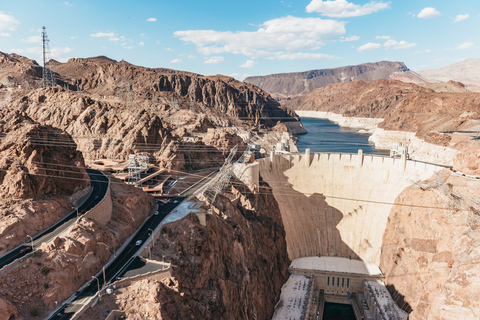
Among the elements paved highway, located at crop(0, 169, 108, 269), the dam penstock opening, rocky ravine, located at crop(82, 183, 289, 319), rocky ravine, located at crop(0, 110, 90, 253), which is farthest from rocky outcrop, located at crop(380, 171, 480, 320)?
rocky ravine, located at crop(0, 110, 90, 253)

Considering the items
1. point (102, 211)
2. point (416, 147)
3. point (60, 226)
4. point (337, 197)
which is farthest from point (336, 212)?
point (416, 147)

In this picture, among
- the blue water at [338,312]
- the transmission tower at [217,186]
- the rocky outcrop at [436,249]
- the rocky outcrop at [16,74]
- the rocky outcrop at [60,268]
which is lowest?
the blue water at [338,312]

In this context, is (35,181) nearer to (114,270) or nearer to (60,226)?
(60,226)

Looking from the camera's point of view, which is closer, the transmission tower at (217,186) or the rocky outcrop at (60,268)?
the rocky outcrop at (60,268)

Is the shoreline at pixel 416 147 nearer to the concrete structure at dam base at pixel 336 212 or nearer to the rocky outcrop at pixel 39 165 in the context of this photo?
the concrete structure at dam base at pixel 336 212

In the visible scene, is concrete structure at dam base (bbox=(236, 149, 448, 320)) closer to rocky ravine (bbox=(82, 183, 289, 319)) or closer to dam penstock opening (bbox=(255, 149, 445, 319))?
dam penstock opening (bbox=(255, 149, 445, 319))

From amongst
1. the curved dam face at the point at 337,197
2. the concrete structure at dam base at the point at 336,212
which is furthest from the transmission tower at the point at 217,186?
the curved dam face at the point at 337,197

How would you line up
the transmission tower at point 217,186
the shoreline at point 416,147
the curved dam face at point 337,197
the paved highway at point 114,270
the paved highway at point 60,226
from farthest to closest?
the shoreline at point 416,147 < the curved dam face at point 337,197 < the transmission tower at point 217,186 < the paved highway at point 60,226 < the paved highway at point 114,270
